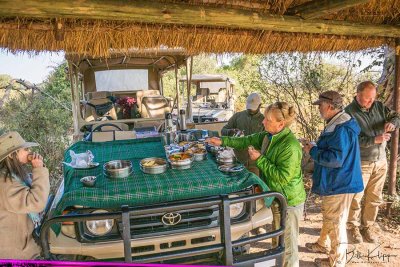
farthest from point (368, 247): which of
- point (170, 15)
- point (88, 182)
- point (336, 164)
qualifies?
point (170, 15)

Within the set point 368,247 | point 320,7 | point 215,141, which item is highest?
point 320,7

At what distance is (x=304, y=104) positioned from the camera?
8.18 m

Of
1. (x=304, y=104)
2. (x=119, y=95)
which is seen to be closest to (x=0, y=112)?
(x=119, y=95)

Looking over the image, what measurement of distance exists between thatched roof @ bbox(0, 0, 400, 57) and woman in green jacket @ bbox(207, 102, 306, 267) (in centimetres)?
113

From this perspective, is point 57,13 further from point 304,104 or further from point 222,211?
point 304,104

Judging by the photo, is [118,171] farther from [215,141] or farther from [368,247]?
[368,247]

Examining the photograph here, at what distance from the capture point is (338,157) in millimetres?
3096

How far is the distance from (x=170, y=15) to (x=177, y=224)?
1936 millimetres

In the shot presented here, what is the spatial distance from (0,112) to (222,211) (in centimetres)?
1147

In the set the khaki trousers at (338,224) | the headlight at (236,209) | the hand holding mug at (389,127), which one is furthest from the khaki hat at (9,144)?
the hand holding mug at (389,127)

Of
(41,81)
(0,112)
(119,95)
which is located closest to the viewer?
(119,95)

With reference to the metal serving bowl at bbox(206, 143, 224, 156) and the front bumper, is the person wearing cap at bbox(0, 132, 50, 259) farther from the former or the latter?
the metal serving bowl at bbox(206, 143, 224, 156)

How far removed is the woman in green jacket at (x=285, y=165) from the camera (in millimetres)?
2873

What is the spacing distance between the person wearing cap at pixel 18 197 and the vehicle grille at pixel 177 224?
0.65 m
